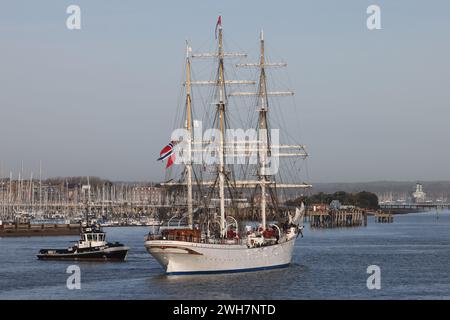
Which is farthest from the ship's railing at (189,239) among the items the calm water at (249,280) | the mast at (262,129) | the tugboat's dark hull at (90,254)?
the tugboat's dark hull at (90,254)

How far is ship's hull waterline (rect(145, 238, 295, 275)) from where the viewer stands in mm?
69500

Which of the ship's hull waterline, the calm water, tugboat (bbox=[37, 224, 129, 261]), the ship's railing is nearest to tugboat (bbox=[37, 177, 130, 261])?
tugboat (bbox=[37, 224, 129, 261])

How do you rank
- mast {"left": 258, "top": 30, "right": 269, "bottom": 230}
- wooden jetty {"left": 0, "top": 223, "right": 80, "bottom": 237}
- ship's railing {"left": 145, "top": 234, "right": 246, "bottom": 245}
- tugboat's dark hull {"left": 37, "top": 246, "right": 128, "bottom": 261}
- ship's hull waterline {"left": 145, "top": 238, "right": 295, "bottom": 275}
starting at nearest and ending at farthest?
ship's hull waterline {"left": 145, "top": 238, "right": 295, "bottom": 275} → ship's railing {"left": 145, "top": 234, "right": 246, "bottom": 245} → mast {"left": 258, "top": 30, "right": 269, "bottom": 230} → tugboat's dark hull {"left": 37, "top": 246, "right": 128, "bottom": 261} → wooden jetty {"left": 0, "top": 223, "right": 80, "bottom": 237}

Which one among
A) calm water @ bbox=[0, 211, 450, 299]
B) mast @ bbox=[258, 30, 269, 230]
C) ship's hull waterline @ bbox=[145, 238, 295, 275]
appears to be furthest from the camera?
mast @ bbox=[258, 30, 269, 230]

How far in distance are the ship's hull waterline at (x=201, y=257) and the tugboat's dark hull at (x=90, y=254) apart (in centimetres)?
2017

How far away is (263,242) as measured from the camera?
258 ft

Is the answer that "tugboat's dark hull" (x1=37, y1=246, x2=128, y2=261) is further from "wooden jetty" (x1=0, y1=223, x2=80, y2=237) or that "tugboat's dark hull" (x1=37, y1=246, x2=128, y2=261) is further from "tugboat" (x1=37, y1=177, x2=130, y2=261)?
"wooden jetty" (x1=0, y1=223, x2=80, y2=237)

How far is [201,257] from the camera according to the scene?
70250mm

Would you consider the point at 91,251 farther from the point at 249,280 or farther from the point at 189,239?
the point at 249,280

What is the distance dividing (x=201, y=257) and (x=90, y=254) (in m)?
26.0

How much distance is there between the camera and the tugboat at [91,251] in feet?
303

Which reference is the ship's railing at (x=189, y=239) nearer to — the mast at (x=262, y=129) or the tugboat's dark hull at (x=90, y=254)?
the mast at (x=262, y=129)
